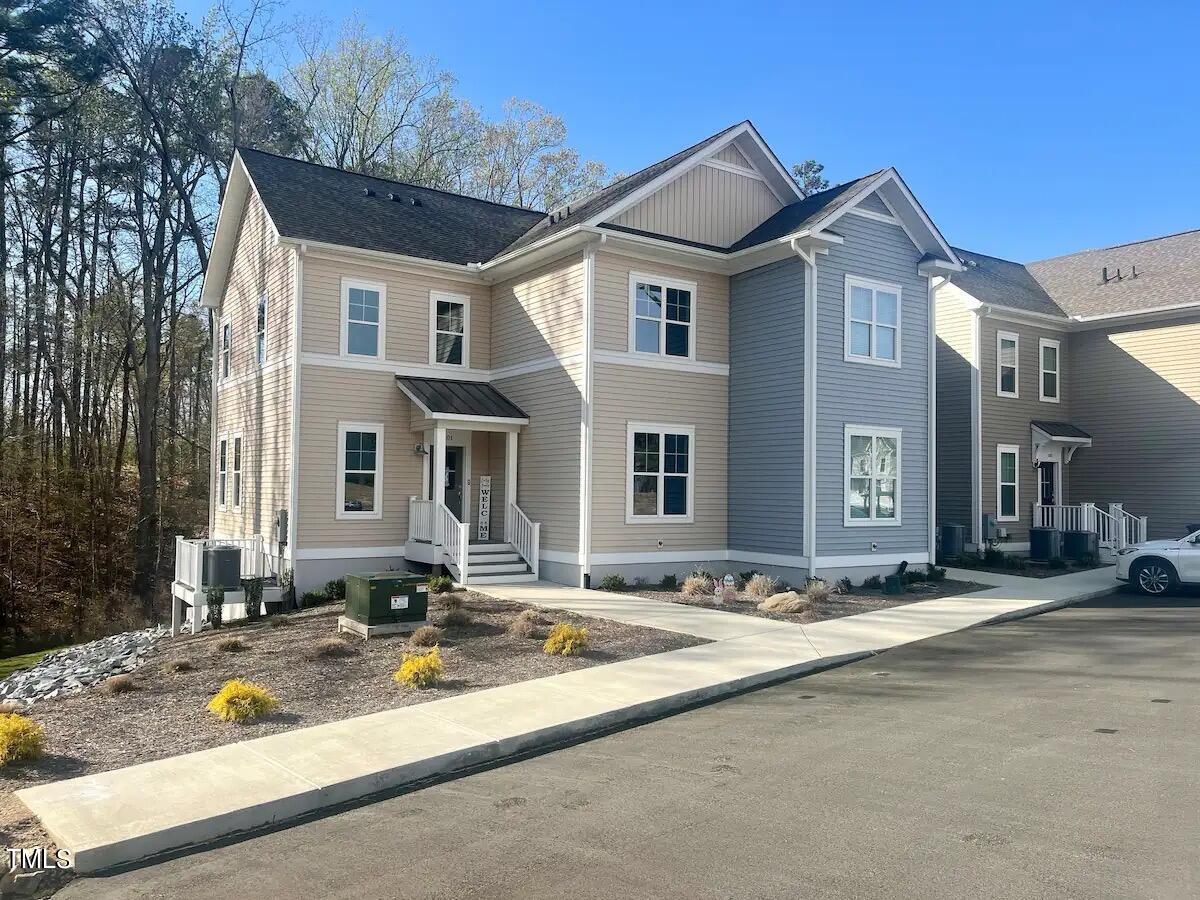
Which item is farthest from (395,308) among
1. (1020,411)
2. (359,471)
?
(1020,411)

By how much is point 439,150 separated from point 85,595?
66.5 feet

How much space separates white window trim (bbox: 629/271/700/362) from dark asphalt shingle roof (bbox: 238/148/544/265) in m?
4.30

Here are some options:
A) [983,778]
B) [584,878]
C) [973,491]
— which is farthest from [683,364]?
[584,878]

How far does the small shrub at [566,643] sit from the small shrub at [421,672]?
5.42 feet

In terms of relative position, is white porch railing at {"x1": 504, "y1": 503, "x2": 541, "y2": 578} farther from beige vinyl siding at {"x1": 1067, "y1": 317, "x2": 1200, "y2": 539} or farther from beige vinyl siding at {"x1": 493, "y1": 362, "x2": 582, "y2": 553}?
beige vinyl siding at {"x1": 1067, "y1": 317, "x2": 1200, "y2": 539}

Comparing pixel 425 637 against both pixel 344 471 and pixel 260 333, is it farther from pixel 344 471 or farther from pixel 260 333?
pixel 260 333

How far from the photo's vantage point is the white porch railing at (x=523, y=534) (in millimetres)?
16203

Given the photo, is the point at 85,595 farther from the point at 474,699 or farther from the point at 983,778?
the point at 983,778

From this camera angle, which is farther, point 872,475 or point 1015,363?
point 1015,363

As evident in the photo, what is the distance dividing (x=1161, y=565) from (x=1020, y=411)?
7948 millimetres

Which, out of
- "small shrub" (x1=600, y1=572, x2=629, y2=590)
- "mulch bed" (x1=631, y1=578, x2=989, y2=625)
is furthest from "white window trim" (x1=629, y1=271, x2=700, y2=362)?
"mulch bed" (x1=631, y1=578, x2=989, y2=625)

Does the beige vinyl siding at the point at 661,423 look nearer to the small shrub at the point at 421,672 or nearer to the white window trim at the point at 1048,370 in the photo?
the small shrub at the point at 421,672

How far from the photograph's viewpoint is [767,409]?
16.3m

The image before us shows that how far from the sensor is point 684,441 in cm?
1669
